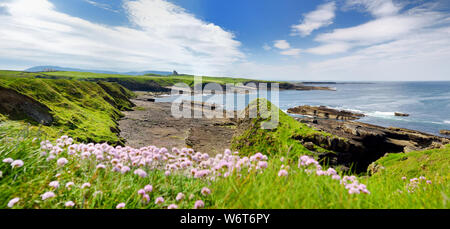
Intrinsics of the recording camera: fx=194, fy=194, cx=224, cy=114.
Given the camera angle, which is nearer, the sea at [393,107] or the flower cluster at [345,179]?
the flower cluster at [345,179]

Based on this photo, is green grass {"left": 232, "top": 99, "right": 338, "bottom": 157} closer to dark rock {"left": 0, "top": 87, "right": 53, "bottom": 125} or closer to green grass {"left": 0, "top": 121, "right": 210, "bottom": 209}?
green grass {"left": 0, "top": 121, "right": 210, "bottom": 209}

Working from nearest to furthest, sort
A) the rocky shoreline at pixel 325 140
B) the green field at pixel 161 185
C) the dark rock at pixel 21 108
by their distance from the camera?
the green field at pixel 161 185 < the rocky shoreline at pixel 325 140 < the dark rock at pixel 21 108

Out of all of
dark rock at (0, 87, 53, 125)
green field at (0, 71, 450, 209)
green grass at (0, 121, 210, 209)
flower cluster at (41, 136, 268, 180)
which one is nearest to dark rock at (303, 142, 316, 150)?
green field at (0, 71, 450, 209)

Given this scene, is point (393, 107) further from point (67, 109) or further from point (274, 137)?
point (67, 109)

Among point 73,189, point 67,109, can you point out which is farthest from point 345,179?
point 67,109

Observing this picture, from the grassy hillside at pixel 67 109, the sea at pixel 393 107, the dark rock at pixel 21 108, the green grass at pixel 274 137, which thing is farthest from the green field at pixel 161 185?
the sea at pixel 393 107

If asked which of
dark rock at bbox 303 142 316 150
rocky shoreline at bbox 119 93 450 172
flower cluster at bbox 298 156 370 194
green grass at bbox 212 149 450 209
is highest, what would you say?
flower cluster at bbox 298 156 370 194

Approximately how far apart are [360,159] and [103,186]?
58.0 feet

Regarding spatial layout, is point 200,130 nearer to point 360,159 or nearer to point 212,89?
point 360,159

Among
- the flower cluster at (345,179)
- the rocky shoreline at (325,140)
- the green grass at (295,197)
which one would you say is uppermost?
the flower cluster at (345,179)

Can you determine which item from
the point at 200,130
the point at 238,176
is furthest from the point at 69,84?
the point at 238,176

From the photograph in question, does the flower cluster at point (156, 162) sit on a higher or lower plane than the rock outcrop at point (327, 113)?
higher

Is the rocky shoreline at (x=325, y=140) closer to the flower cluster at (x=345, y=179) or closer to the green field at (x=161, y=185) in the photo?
the flower cluster at (x=345, y=179)

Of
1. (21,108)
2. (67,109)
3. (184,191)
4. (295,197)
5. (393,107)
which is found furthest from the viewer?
(393,107)
